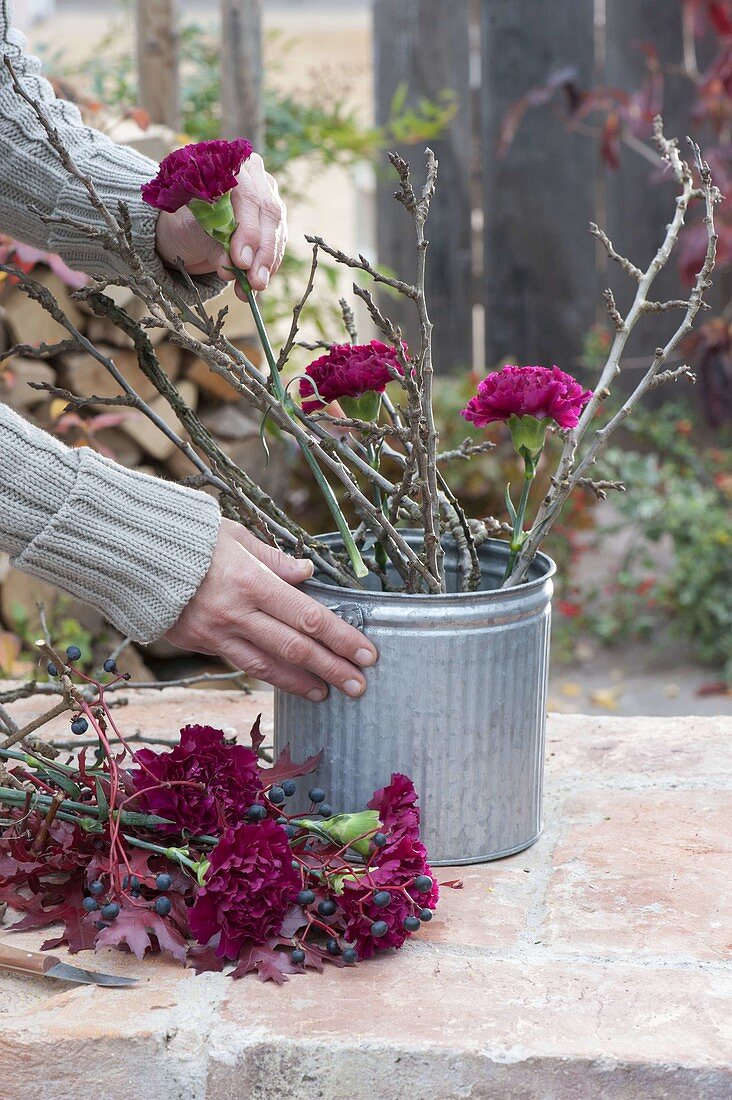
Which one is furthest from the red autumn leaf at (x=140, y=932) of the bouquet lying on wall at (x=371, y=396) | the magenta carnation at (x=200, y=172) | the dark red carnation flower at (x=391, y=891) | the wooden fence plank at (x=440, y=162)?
the wooden fence plank at (x=440, y=162)

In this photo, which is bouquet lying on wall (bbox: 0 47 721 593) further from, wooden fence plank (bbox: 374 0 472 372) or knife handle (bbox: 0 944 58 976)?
wooden fence plank (bbox: 374 0 472 372)

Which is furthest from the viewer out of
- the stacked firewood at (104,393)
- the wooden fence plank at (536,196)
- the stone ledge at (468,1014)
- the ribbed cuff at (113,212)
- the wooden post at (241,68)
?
the wooden fence plank at (536,196)

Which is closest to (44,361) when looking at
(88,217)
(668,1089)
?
(88,217)

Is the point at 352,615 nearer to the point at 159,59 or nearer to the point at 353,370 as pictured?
the point at 353,370

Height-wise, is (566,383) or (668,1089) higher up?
(566,383)

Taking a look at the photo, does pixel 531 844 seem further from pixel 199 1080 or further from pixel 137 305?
pixel 137 305

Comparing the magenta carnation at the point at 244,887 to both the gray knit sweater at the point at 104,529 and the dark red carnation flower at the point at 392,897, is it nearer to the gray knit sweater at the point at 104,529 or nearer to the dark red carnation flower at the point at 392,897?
the dark red carnation flower at the point at 392,897

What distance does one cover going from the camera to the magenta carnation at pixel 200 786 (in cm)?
105

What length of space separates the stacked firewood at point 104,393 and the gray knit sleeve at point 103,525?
53.1 inches

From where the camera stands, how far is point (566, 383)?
3.59ft

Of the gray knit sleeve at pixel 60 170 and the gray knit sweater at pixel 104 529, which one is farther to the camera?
the gray knit sleeve at pixel 60 170

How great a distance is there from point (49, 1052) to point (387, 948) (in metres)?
0.29

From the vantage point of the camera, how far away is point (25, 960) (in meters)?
1.01

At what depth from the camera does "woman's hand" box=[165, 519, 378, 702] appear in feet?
3.58
